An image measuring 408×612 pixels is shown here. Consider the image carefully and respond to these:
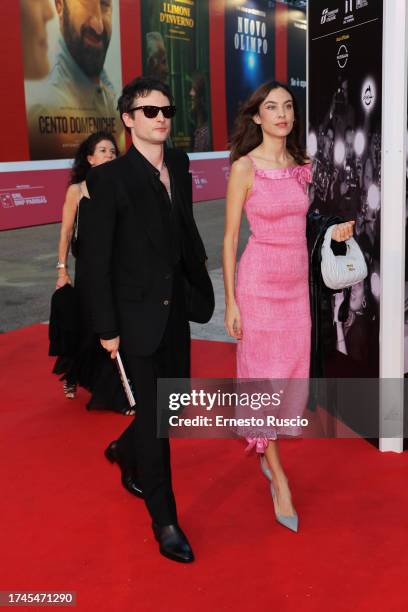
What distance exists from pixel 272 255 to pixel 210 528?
1121 millimetres

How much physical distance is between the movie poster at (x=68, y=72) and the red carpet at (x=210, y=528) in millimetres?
10499

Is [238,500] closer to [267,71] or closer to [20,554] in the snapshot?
[20,554]

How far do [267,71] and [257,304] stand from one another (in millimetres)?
19536

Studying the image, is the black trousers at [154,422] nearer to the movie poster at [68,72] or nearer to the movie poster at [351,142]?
the movie poster at [351,142]

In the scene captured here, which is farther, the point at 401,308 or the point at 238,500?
the point at 401,308

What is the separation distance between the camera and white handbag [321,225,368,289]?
3.10m

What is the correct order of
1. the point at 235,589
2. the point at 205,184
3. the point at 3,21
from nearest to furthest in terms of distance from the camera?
the point at 235,589 → the point at 3,21 → the point at 205,184

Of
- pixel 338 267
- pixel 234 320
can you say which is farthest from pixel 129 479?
pixel 338 267

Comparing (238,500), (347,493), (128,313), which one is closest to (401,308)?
(347,493)

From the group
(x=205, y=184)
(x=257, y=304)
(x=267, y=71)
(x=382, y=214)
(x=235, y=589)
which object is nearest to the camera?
(x=235, y=589)

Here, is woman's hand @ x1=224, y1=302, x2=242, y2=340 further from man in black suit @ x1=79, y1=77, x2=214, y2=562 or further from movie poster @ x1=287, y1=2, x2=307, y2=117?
movie poster @ x1=287, y1=2, x2=307, y2=117

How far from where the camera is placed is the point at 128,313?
284 cm

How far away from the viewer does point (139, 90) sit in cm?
Answer: 279

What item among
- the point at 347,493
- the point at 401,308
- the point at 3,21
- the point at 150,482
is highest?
the point at 3,21
